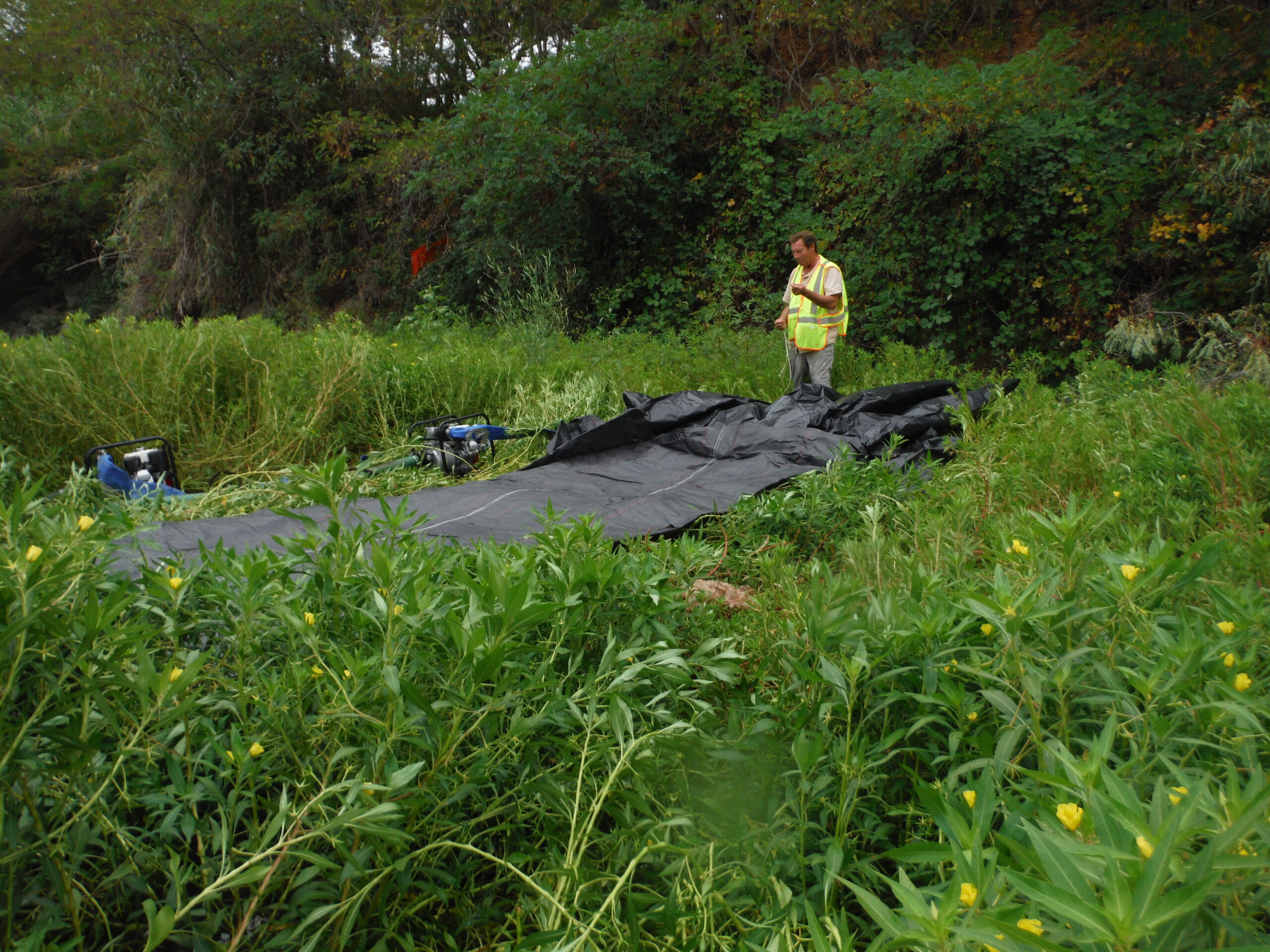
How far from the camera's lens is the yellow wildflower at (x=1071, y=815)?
0.78m

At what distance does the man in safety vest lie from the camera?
22.6ft

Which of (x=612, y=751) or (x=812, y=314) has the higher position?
(x=812, y=314)

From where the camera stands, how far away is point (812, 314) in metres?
6.91

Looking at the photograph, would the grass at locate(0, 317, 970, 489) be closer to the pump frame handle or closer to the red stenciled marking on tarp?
the pump frame handle

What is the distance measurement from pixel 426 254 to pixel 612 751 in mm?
14315

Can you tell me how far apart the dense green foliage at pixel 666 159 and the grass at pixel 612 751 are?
7.75 metres

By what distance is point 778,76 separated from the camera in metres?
11.9

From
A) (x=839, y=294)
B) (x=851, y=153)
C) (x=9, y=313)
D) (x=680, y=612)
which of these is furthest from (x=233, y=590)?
(x=9, y=313)

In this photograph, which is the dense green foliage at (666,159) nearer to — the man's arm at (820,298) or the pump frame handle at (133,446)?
the man's arm at (820,298)

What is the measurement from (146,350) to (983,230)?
8017 millimetres

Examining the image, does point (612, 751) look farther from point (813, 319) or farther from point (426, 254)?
point (426, 254)

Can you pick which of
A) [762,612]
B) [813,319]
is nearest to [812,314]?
[813,319]

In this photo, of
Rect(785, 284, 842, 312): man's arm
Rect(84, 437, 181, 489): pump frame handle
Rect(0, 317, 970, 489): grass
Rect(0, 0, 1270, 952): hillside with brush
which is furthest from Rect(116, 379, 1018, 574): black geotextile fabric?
Rect(785, 284, 842, 312): man's arm

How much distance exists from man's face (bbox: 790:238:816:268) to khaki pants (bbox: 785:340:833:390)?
2.44 feet
